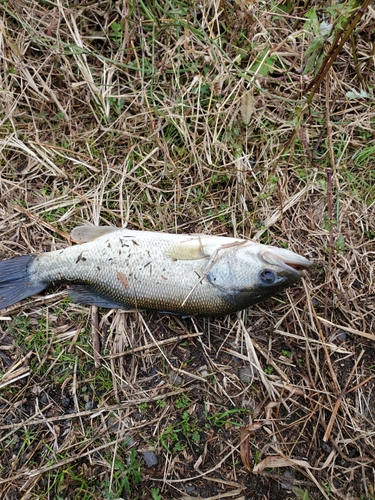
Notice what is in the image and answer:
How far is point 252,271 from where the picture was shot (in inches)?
120

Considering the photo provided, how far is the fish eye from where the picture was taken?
9.93 feet

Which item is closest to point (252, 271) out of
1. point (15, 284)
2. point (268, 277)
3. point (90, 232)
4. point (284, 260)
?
point (268, 277)

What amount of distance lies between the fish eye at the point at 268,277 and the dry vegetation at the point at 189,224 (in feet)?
1.36

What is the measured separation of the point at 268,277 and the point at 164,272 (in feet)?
2.70

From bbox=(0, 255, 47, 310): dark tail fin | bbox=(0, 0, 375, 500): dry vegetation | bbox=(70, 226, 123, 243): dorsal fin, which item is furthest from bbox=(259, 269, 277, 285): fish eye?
bbox=(0, 255, 47, 310): dark tail fin

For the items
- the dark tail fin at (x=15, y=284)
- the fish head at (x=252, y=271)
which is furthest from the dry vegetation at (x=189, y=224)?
the fish head at (x=252, y=271)

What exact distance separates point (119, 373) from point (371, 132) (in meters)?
3.16

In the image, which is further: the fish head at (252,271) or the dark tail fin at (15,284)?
the dark tail fin at (15,284)

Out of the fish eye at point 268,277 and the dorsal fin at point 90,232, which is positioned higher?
the dorsal fin at point 90,232

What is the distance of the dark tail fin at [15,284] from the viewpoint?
329cm

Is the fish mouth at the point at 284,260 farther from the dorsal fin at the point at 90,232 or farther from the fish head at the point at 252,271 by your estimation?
the dorsal fin at the point at 90,232

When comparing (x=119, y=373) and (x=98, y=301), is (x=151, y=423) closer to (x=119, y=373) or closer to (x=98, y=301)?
(x=119, y=373)

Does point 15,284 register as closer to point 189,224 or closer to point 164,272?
point 164,272

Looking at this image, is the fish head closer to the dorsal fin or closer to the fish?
the fish
